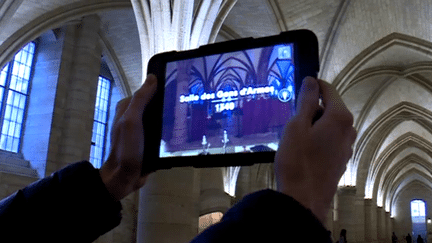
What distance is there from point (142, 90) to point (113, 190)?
1.12 feet

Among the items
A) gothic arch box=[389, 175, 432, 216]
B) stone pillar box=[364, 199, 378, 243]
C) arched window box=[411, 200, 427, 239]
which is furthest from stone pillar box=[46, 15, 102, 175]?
arched window box=[411, 200, 427, 239]

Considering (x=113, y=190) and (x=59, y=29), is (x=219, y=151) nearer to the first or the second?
(x=113, y=190)

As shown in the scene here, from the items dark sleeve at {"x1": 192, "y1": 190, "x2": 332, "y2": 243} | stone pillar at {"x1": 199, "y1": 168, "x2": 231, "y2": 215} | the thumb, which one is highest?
stone pillar at {"x1": 199, "y1": 168, "x2": 231, "y2": 215}

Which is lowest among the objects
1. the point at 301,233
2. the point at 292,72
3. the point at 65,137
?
the point at 301,233

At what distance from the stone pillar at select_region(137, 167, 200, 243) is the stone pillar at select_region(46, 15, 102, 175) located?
22.6 feet

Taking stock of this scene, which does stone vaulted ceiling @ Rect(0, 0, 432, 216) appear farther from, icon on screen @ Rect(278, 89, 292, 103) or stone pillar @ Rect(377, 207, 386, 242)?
stone pillar @ Rect(377, 207, 386, 242)

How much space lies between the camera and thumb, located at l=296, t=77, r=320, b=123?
2.90 ft

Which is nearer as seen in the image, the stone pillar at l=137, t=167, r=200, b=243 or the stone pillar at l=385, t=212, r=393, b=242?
the stone pillar at l=137, t=167, r=200, b=243

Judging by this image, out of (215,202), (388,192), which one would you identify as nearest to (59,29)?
(215,202)

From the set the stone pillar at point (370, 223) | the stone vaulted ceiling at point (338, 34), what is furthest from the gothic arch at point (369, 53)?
the stone pillar at point (370, 223)

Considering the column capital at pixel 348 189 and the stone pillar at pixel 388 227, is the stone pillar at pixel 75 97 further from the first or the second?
the stone pillar at pixel 388 227

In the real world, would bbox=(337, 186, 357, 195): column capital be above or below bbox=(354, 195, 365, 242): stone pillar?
above

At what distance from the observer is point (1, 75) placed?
565 inches

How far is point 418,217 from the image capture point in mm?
46844
